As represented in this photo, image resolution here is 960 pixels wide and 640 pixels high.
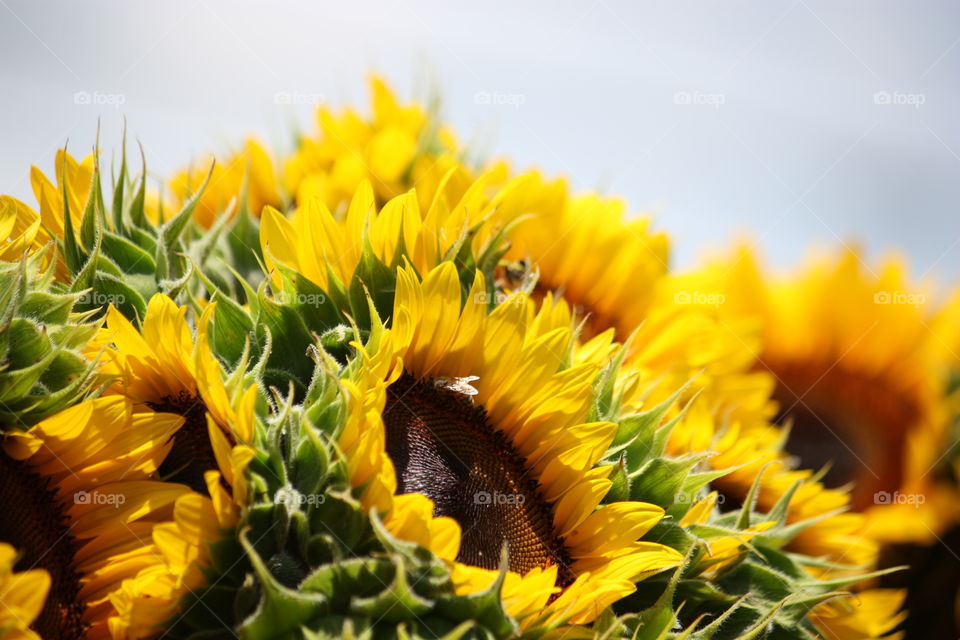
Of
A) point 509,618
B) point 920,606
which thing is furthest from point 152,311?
point 920,606

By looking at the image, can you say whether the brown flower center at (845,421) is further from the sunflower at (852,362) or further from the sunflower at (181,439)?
the sunflower at (181,439)

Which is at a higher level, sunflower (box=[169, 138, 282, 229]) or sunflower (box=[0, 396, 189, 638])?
sunflower (box=[169, 138, 282, 229])

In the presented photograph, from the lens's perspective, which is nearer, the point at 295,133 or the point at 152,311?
the point at 152,311

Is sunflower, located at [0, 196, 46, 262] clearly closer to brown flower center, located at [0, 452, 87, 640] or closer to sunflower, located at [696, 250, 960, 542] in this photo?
brown flower center, located at [0, 452, 87, 640]

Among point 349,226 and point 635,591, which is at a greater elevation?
point 349,226

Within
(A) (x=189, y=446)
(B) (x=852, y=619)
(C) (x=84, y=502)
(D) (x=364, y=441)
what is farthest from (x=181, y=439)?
(B) (x=852, y=619)

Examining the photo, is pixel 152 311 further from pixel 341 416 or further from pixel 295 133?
pixel 295 133

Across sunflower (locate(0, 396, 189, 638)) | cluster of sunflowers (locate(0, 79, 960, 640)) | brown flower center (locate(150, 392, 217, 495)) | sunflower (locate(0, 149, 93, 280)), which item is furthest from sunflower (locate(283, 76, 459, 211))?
sunflower (locate(0, 396, 189, 638))

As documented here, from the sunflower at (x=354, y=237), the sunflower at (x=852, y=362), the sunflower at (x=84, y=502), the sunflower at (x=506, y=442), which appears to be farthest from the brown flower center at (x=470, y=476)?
the sunflower at (x=852, y=362)
